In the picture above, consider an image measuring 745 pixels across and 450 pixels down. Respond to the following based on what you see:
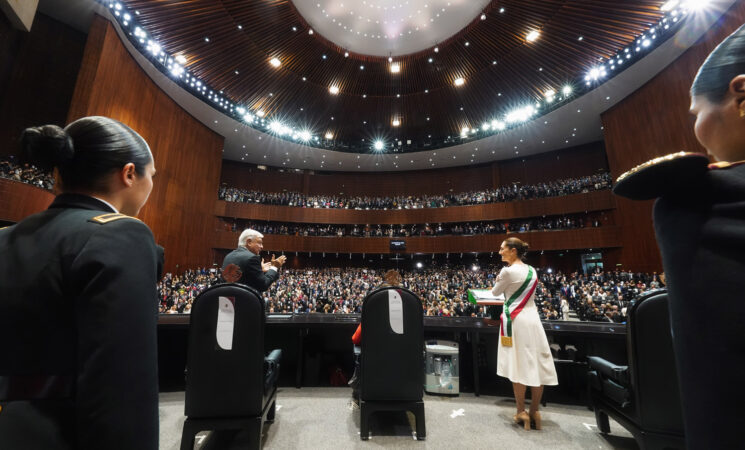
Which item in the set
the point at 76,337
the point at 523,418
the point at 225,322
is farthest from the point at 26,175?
the point at 523,418

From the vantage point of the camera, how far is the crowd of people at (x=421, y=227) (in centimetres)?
1588

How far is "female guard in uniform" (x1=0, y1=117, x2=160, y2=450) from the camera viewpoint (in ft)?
1.89

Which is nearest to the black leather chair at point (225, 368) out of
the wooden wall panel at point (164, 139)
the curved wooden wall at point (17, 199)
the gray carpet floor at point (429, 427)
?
the gray carpet floor at point (429, 427)

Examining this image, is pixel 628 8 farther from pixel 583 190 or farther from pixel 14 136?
pixel 14 136

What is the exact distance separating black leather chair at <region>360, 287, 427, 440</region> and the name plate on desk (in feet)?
2.81

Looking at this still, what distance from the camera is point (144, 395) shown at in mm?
640

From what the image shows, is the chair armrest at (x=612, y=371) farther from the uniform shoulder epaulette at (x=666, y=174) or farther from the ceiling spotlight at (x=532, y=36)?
the ceiling spotlight at (x=532, y=36)

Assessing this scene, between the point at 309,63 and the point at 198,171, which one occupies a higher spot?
the point at 309,63

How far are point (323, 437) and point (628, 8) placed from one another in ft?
44.9

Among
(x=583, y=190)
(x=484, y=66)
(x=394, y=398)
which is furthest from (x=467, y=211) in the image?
(x=394, y=398)

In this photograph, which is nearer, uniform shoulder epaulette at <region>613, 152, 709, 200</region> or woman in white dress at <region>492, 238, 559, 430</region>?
uniform shoulder epaulette at <region>613, 152, 709, 200</region>

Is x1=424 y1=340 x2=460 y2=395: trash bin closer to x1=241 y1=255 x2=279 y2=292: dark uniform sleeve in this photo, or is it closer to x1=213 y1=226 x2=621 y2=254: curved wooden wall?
x1=241 y1=255 x2=279 y2=292: dark uniform sleeve

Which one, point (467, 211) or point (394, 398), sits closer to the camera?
point (394, 398)

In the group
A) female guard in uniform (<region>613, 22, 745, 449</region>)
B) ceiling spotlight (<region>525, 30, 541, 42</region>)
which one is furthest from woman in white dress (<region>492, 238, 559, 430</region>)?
ceiling spotlight (<region>525, 30, 541, 42</region>)
